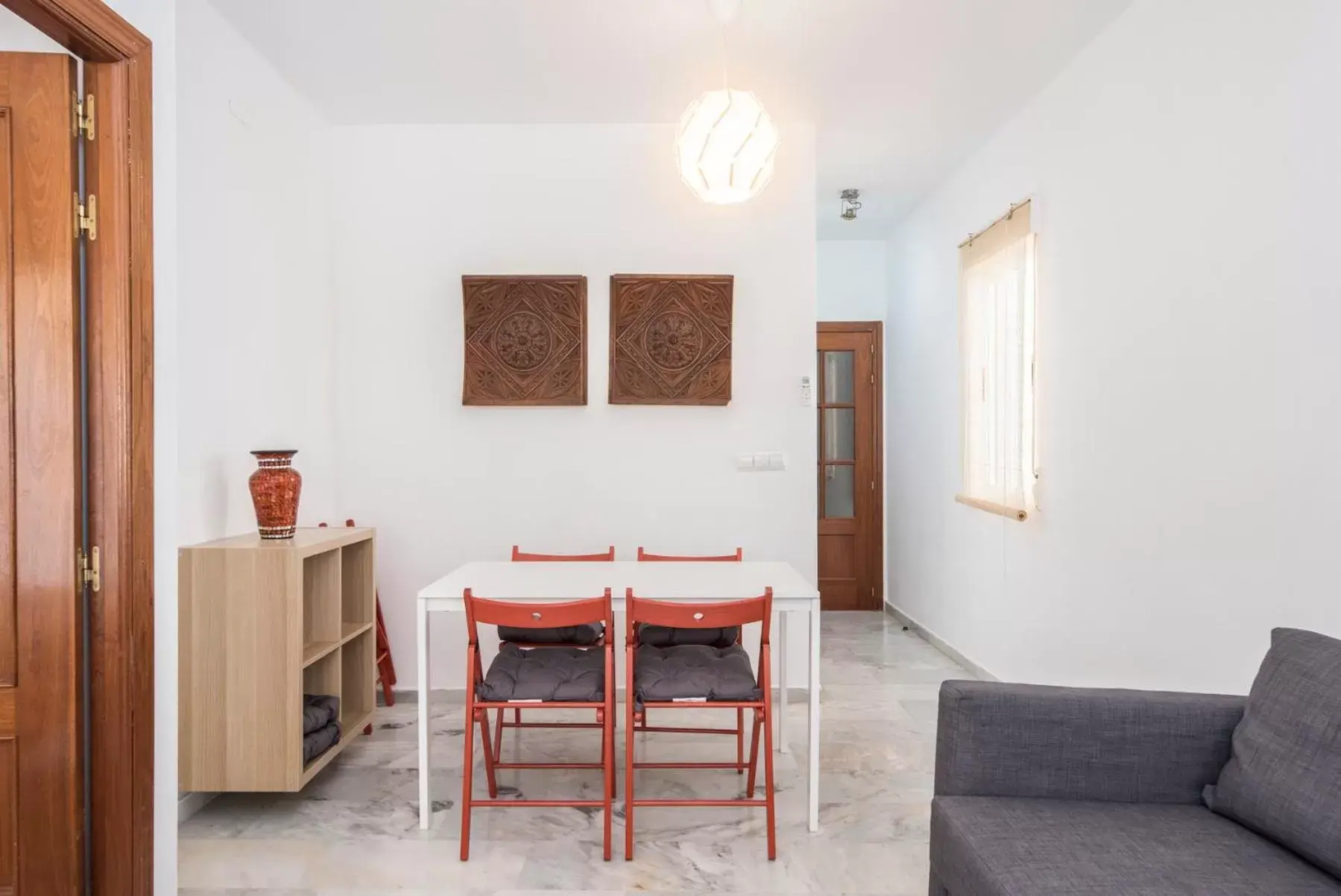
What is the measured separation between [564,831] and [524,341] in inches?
91.6

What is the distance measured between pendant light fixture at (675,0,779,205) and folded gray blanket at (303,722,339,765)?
A: 8.01ft

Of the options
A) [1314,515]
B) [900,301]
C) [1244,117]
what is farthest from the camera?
[900,301]

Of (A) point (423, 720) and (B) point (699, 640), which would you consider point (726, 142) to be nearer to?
(B) point (699, 640)

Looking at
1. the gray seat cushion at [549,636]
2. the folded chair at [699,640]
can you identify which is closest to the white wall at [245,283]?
the gray seat cushion at [549,636]

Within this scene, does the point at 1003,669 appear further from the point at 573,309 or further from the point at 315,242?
the point at 315,242

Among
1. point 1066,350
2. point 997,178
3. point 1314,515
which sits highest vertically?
point 997,178

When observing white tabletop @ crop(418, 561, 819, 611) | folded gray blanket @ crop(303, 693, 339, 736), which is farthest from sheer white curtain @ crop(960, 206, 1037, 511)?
folded gray blanket @ crop(303, 693, 339, 736)

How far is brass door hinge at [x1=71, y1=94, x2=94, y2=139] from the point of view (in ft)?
6.36

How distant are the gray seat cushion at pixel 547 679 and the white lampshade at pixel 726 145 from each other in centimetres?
174

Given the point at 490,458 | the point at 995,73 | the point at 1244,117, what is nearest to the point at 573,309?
the point at 490,458

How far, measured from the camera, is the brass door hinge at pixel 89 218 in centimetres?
195

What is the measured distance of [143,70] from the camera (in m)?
2.01

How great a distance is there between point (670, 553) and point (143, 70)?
2976 millimetres

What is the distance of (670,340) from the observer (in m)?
4.24
